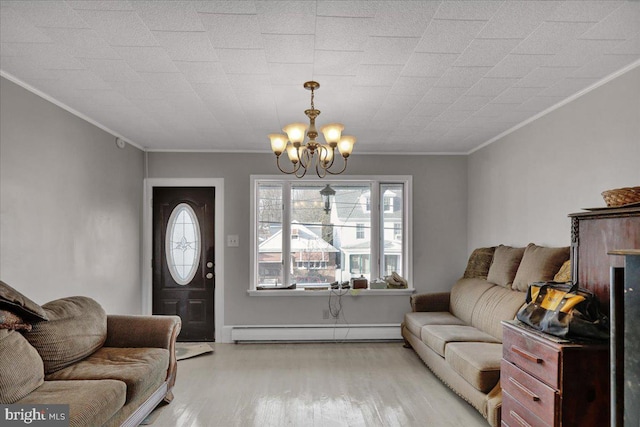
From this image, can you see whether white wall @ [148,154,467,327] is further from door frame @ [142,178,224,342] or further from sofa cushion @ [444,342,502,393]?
sofa cushion @ [444,342,502,393]

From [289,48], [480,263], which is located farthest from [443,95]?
[480,263]

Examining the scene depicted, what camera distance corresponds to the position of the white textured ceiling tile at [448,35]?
2199mm

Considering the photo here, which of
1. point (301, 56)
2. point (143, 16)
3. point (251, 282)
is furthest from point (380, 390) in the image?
point (143, 16)

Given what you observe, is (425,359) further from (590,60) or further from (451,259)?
(590,60)

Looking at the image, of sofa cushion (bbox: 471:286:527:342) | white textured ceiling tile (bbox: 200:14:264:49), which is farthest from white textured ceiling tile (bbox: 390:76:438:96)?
sofa cushion (bbox: 471:286:527:342)

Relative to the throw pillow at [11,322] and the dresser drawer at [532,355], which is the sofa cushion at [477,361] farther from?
the throw pillow at [11,322]

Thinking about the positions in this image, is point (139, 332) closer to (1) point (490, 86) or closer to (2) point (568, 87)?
(1) point (490, 86)

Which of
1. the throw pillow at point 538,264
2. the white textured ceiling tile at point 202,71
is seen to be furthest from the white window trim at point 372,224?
the white textured ceiling tile at point 202,71

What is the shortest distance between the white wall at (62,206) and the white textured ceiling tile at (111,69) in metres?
0.69

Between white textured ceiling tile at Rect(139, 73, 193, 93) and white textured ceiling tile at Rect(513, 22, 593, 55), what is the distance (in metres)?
2.21

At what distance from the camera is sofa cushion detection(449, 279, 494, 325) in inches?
173

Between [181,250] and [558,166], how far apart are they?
14.3 feet

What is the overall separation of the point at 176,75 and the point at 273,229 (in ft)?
9.76

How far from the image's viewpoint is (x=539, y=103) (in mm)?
3547
